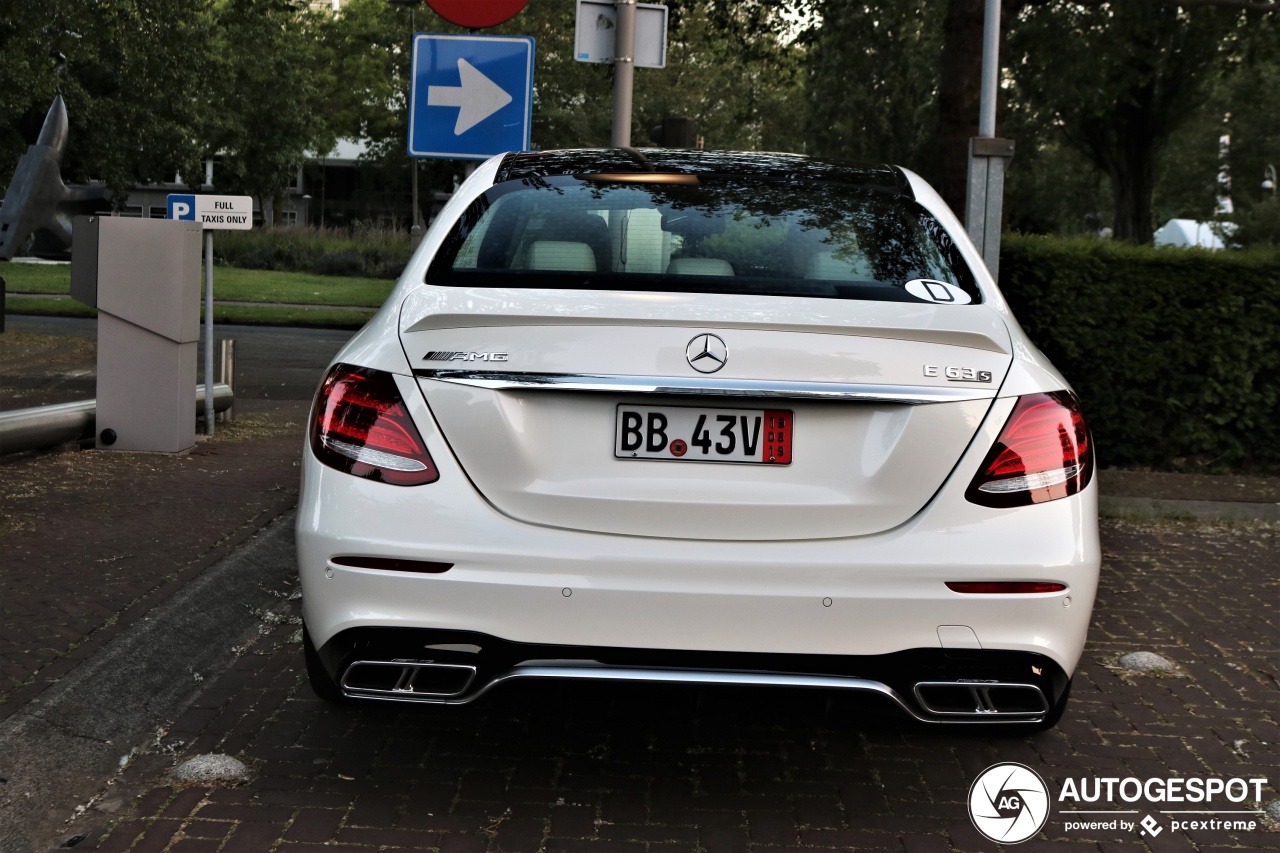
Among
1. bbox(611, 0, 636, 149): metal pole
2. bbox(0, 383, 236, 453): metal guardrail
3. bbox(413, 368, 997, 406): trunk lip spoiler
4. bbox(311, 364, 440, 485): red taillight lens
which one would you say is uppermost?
bbox(611, 0, 636, 149): metal pole

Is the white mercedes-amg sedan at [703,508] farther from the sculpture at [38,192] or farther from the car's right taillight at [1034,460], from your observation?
the sculpture at [38,192]

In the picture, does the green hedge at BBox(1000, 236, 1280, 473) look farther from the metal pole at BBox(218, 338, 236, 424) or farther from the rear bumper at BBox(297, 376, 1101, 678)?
the rear bumper at BBox(297, 376, 1101, 678)

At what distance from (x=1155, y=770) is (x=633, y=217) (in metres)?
2.08

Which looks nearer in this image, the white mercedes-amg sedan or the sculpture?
the white mercedes-amg sedan

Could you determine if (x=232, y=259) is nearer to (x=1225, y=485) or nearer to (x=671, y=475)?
(x=1225, y=485)

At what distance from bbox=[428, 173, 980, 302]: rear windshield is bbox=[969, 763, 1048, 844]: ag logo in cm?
129

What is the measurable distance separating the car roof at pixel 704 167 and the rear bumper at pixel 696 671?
152 centimetres

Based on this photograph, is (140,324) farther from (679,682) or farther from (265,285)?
(265,285)

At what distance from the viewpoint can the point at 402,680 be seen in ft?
10.8

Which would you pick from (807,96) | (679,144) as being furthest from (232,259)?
(679,144)

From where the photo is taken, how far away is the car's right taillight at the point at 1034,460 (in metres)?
3.21

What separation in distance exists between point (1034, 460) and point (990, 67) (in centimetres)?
908

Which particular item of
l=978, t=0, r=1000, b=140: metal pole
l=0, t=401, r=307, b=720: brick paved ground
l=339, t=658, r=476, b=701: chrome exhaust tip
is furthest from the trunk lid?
l=978, t=0, r=1000, b=140: metal pole

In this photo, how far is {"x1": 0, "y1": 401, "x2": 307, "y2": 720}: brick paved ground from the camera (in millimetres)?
4703
